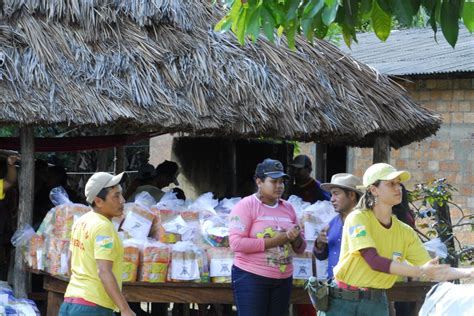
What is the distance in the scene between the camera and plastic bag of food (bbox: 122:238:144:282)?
26.6ft

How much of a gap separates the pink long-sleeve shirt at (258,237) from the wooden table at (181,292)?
65cm

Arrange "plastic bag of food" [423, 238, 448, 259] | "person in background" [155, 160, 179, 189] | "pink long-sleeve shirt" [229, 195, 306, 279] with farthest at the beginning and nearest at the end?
1. "person in background" [155, 160, 179, 189]
2. "plastic bag of food" [423, 238, 448, 259]
3. "pink long-sleeve shirt" [229, 195, 306, 279]

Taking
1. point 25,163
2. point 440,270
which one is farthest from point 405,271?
point 25,163

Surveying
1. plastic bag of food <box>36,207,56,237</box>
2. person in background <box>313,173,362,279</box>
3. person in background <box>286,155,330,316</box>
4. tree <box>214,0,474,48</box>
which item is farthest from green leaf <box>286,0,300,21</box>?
person in background <box>286,155,330,316</box>

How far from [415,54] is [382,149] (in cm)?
689

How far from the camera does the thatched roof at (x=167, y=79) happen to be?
866 centimetres

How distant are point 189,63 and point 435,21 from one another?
4767 millimetres

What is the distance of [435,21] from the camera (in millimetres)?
4809

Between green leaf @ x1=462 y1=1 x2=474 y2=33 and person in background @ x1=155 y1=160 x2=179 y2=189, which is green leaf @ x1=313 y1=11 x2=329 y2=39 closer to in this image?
green leaf @ x1=462 y1=1 x2=474 y2=33

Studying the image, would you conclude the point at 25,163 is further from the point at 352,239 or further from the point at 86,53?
the point at 352,239

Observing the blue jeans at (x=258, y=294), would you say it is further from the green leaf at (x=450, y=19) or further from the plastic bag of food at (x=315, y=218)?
the green leaf at (x=450, y=19)

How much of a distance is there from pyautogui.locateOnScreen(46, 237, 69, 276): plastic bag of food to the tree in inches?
132

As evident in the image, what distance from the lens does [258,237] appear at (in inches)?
300

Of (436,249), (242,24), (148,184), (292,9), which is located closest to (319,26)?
(292,9)
